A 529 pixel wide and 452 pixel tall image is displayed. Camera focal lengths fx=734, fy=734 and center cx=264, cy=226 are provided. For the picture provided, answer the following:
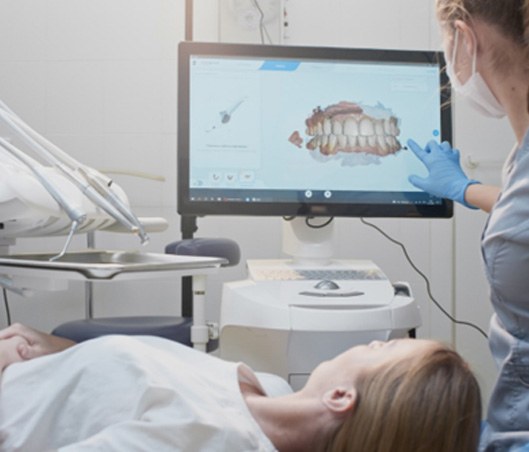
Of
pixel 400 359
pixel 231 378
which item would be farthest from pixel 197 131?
pixel 400 359

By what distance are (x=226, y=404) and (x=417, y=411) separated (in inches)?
11.0

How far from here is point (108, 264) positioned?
1.32 meters

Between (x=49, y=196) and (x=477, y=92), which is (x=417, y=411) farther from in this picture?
(x=49, y=196)

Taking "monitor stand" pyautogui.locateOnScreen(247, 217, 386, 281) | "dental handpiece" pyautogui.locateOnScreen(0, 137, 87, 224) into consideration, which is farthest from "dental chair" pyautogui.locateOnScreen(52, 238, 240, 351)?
"dental handpiece" pyautogui.locateOnScreen(0, 137, 87, 224)

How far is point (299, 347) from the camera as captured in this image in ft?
5.12

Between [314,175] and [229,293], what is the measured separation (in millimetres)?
401

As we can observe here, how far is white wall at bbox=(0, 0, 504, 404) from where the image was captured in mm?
2748

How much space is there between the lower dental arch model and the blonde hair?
60 cm

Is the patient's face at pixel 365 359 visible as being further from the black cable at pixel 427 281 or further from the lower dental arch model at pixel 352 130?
the black cable at pixel 427 281

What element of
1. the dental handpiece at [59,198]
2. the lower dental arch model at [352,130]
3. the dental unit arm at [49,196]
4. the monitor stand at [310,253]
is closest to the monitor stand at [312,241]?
the monitor stand at [310,253]

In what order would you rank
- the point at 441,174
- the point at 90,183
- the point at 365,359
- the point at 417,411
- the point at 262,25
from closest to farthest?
the point at 417,411 < the point at 365,359 < the point at 90,183 < the point at 441,174 < the point at 262,25

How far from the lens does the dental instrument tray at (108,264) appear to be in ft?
4.06

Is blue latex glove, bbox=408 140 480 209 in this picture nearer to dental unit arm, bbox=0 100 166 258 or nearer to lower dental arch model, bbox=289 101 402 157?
lower dental arch model, bbox=289 101 402 157

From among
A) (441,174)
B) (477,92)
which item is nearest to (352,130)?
(441,174)
